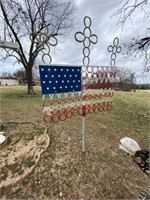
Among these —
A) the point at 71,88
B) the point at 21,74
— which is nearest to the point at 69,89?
the point at 71,88

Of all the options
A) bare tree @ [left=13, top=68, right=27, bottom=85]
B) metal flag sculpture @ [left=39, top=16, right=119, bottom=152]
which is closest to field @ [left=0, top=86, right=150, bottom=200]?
metal flag sculpture @ [left=39, top=16, right=119, bottom=152]

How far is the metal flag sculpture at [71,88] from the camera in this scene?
319 cm

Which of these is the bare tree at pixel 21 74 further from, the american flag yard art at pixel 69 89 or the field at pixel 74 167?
the american flag yard art at pixel 69 89

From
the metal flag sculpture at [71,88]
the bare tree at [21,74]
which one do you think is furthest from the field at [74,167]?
the bare tree at [21,74]

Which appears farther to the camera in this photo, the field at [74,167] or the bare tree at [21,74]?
the bare tree at [21,74]

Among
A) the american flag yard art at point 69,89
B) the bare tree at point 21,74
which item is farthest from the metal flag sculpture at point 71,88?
the bare tree at point 21,74

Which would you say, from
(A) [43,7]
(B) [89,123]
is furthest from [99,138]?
(A) [43,7]

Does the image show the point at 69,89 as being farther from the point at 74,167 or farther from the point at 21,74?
the point at 21,74

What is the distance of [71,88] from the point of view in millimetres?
3492

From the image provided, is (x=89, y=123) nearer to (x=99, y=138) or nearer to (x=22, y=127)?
(x=99, y=138)

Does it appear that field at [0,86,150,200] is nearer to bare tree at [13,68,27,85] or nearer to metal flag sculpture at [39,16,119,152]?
metal flag sculpture at [39,16,119,152]

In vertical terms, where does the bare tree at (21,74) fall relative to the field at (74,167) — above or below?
above

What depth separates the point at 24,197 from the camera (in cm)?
279

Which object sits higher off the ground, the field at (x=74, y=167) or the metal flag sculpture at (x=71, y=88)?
the metal flag sculpture at (x=71, y=88)
